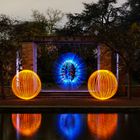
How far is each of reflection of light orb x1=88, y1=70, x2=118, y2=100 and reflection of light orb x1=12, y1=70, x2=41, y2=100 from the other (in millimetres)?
3560

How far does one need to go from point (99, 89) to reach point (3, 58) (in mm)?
6384

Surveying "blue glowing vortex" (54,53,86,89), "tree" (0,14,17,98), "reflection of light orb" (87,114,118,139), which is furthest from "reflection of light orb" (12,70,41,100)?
"reflection of light orb" (87,114,118,139)

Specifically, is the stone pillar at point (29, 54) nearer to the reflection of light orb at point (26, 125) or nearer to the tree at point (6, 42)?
the tree at point (6, 42)

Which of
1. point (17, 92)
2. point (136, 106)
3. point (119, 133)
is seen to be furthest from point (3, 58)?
point (119, 133)

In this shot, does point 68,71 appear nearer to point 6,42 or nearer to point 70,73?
point 70,73

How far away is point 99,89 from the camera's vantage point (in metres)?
31.9

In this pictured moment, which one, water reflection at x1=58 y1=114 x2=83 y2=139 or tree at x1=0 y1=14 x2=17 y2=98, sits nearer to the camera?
water reflection at x1=58 y1=114 x2=83 y2=139

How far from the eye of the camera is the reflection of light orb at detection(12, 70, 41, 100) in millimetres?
31484

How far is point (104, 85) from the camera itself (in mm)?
31750

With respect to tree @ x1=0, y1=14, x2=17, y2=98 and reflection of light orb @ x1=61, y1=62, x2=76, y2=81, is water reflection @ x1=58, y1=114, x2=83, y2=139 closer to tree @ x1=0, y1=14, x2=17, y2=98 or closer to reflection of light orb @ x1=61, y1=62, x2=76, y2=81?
tree @ x1=0, y1=14, x2=17, y2=98

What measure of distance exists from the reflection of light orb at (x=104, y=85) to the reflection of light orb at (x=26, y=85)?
3.56m

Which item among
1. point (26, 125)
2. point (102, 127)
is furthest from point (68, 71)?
point (102, 127)

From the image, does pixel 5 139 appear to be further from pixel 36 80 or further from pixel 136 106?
pixel 36 80

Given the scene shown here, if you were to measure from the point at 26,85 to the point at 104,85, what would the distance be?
16.5ft
